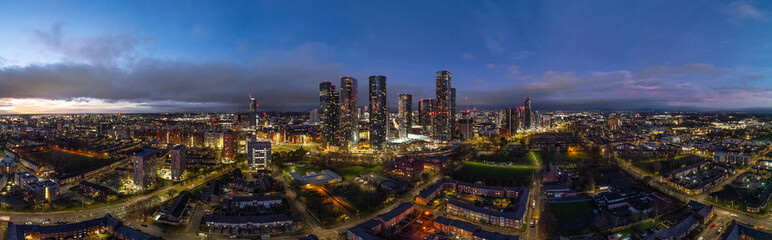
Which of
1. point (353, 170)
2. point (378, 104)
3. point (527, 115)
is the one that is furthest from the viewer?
point (527, 115)

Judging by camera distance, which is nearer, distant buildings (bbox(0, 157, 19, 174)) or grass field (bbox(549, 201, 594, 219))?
grass field (bbox(549, 201, 594, 219))

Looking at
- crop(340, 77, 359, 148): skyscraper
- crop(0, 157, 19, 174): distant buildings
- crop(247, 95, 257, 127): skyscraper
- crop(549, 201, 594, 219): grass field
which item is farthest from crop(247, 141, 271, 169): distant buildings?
crop(247, 95, 257, 127): skyscraper

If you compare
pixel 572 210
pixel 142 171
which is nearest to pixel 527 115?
pixel 572 210

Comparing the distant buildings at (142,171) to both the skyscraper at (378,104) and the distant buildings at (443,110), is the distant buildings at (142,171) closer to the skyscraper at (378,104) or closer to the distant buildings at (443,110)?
the skyscraper at (378,104)

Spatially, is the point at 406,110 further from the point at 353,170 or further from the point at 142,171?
the point at 142,171

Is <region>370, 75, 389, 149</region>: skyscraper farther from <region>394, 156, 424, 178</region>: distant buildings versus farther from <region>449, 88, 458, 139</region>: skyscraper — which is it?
<region>394, 156, 424, 178</region>: distant buildings

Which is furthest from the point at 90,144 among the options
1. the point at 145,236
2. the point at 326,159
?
the point at 145,236
